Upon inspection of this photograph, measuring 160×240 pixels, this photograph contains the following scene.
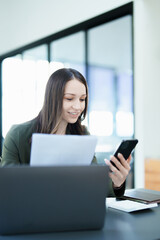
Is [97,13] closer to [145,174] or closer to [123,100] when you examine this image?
[123,100]

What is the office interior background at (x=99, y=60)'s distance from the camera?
3312 millimetres

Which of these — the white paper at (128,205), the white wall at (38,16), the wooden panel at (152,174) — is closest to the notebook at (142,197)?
the white paper at (128,205)

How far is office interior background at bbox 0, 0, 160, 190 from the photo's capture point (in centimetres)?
331

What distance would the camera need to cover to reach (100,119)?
410 centimetres

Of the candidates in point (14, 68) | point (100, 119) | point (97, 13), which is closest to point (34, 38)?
point (14, 68)

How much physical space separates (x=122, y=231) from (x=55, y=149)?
36 cm

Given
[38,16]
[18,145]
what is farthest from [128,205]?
[38,16]

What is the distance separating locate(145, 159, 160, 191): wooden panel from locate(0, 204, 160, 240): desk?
1.97 m

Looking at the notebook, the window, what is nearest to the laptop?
the notebook

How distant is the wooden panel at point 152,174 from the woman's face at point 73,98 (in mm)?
1769

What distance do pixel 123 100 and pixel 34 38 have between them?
6.81 ft

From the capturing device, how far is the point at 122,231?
40.6 inches

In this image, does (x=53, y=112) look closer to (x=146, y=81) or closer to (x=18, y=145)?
(x=18, y=145)

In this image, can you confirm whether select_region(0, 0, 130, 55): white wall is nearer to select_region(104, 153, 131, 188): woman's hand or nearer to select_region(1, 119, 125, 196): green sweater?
select_region(1, 119, 125, 196): green sweater
